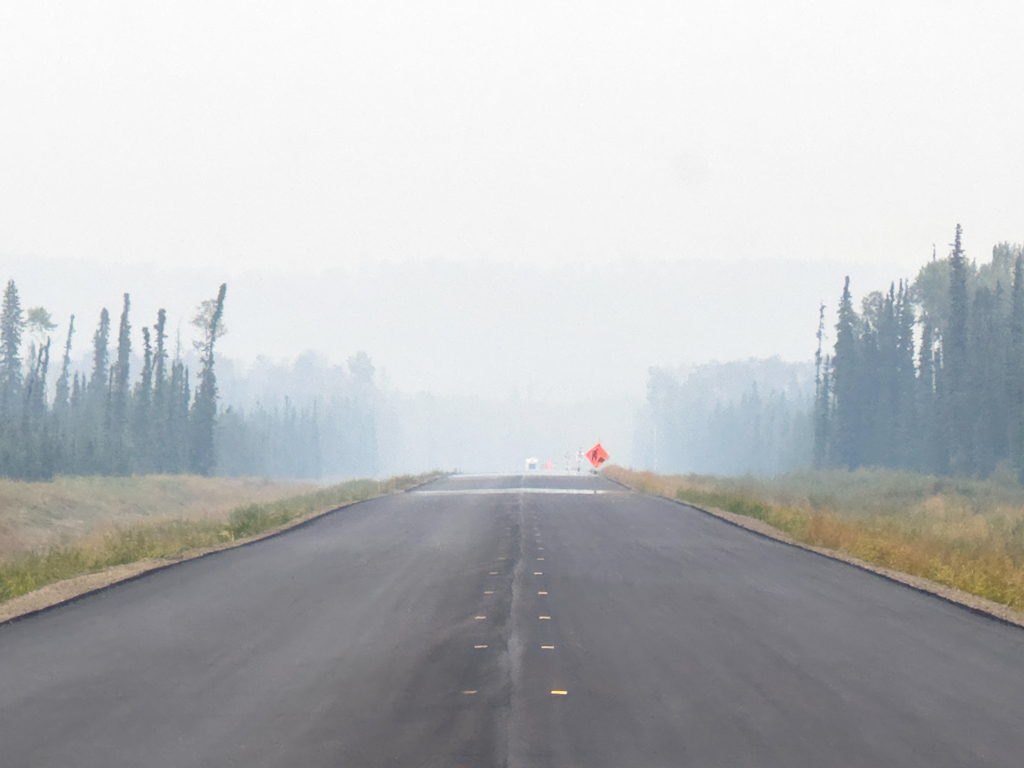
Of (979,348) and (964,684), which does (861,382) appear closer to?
(979,348)

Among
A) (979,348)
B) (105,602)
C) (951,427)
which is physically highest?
(979,348)

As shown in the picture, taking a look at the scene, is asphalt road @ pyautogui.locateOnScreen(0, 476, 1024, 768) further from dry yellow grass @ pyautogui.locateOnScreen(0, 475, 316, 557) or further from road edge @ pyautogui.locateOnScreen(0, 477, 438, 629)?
dry yellow grass @ pyautogui.locateOnScreen(0, 475, 316, 557)

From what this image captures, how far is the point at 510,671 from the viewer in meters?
10.6

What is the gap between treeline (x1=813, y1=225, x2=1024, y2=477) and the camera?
7650 centimetres

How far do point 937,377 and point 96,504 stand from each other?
63.7 meters

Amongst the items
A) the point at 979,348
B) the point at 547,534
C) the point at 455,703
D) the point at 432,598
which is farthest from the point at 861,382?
the point at 455,703

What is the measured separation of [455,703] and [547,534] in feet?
59.9

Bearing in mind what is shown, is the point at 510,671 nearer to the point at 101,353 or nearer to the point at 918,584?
the point at 918,584

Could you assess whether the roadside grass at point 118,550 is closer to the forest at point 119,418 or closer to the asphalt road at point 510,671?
the asphalt road at point 510,671

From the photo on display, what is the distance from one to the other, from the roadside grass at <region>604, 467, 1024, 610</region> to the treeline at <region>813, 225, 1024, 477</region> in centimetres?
974

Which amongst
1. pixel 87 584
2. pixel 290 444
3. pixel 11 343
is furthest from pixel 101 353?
pixel 87 584

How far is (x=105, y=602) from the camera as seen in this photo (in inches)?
619

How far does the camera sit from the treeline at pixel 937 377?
76.5m

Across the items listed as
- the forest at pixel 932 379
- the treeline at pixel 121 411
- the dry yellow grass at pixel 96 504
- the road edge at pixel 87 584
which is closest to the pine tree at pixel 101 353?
the treeline at pixel 121 411
